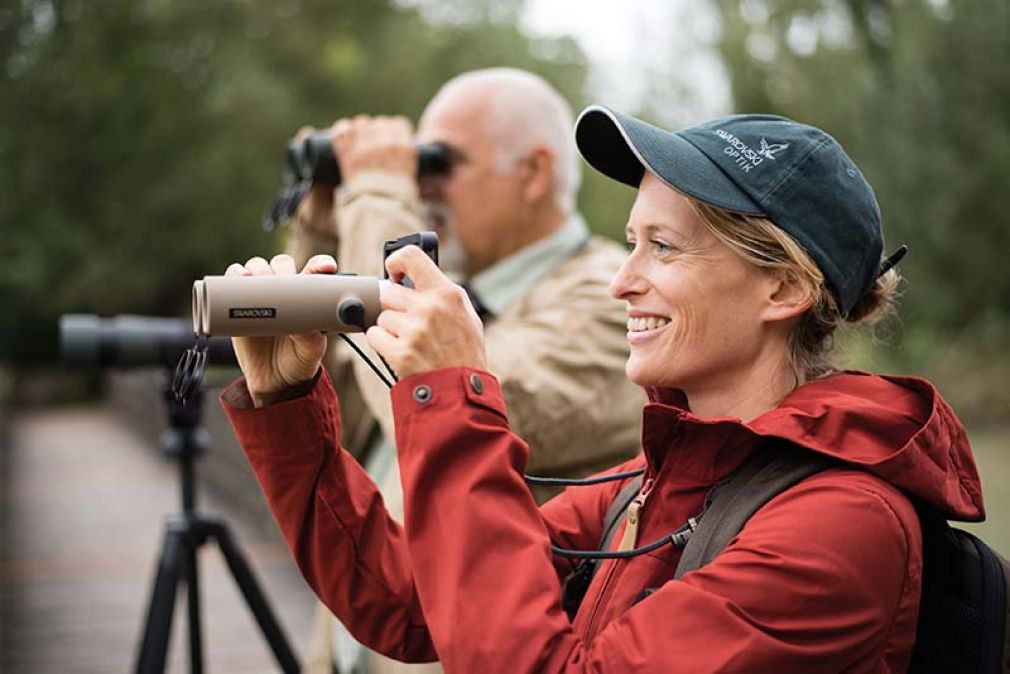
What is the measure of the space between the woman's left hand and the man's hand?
1368mm

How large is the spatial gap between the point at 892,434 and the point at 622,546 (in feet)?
1.19

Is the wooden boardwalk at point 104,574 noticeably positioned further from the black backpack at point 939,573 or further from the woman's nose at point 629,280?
the black backpack at point 939,573

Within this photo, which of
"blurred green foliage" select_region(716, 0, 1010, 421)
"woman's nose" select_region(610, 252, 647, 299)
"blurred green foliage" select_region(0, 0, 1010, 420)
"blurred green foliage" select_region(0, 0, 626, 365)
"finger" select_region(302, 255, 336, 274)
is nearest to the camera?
"finger" select_region(302, 255, 336, 274)

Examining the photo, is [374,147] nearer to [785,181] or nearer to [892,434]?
[785,181]

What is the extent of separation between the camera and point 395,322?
1.39m

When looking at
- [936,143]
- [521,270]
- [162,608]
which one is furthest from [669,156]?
[936,143]

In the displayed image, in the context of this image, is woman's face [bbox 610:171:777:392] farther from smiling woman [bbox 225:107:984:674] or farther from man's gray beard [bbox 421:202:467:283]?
man's gray beard [bbox 421:202:467:283]

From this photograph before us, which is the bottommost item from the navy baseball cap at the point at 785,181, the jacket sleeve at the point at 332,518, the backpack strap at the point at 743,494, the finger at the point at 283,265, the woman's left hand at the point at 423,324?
the jacket sleeve at the point at 332,518

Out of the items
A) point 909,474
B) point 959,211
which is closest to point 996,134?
point 959,211

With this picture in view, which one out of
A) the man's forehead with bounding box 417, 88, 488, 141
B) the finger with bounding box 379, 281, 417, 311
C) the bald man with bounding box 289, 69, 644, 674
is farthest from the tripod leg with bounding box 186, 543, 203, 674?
the finger with bounding box 379, 281, 417, 311

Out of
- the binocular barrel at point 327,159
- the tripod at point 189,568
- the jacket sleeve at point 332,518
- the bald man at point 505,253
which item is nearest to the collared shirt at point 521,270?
the bald man at point 505,253

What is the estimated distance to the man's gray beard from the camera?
286cm

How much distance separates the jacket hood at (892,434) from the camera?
1.37 metres

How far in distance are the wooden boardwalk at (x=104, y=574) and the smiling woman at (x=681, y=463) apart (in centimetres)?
400
